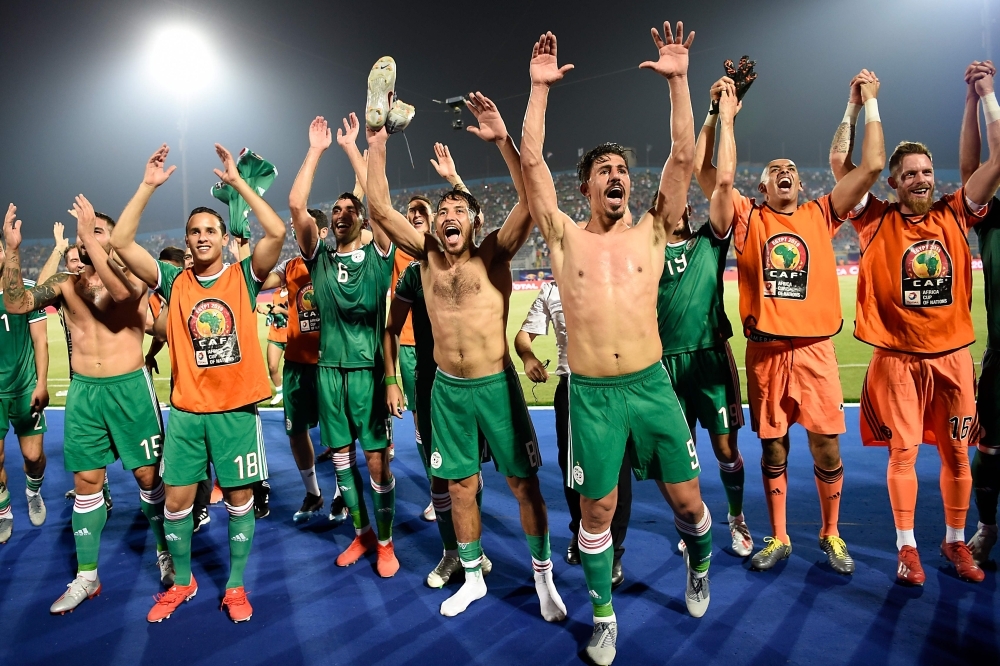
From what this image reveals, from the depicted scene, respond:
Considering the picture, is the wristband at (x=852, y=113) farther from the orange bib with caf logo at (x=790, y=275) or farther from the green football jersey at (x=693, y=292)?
the green football jersey at (x=693, y=292)

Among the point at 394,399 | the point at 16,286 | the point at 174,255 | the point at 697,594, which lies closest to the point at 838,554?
the point at 697,594

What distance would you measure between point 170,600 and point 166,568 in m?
0.44

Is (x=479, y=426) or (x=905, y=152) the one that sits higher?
(x=905, y=152)

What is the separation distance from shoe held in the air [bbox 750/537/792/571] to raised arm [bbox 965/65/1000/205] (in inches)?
94.9

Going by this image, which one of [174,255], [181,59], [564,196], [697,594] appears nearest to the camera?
[697,594]

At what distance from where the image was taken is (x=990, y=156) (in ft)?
11.8

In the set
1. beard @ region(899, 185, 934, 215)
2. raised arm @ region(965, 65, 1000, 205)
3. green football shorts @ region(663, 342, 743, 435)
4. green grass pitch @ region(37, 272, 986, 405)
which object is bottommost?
green grass pitch @ region(37, 272, 986, 405)

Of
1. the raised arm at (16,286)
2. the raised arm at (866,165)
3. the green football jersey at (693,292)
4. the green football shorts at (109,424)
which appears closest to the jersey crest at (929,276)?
the raised arm at (866,165)

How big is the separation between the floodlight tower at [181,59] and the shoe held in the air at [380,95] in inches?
655

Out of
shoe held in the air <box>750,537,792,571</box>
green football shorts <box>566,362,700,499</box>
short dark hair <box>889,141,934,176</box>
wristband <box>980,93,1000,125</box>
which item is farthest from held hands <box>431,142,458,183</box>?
wristband <box>980,93,1000,125</box>

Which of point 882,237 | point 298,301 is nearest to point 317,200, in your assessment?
point 298,301

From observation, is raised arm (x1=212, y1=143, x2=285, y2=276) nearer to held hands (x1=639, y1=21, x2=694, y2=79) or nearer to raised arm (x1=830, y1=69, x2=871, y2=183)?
held hands (x1=639, y1=21, x2=694, y2=79)

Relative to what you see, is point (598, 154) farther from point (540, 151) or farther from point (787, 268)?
point (787, 268)

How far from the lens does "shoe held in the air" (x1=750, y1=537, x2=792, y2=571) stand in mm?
3824
